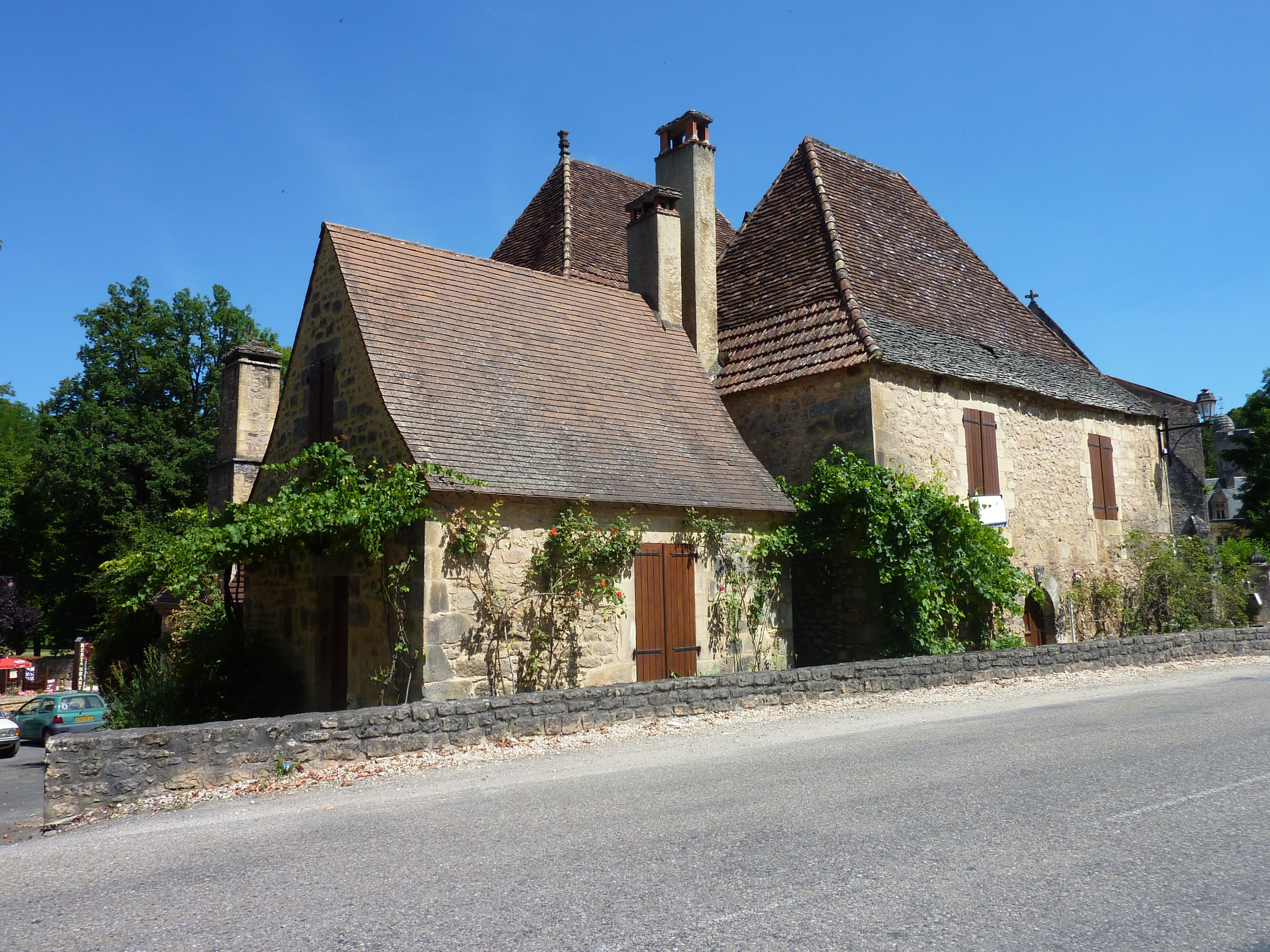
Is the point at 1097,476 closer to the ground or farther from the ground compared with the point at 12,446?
closer to the ground

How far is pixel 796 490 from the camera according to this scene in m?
13.4

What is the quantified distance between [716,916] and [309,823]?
3151 millimetres

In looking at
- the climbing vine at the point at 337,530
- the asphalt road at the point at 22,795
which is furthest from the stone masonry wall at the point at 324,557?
the asphalt road at the point at 22,795

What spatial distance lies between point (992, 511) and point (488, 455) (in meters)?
8.56

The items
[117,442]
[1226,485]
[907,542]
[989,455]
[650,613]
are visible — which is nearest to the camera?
[650,613]

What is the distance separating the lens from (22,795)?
11.6 meters

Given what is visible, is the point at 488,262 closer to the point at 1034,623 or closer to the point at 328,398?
the point at 328,398

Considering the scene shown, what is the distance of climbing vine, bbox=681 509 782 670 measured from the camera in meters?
12.0

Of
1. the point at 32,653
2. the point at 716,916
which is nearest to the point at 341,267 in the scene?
the point at 716,916

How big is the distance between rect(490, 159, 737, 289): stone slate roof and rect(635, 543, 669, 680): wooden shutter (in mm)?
7419

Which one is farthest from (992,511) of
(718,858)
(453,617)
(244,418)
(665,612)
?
(244,418)

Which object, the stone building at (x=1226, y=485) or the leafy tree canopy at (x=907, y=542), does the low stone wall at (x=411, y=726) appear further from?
the stone building at (x=1226, y=485)

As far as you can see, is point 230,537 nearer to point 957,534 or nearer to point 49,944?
point 49,944

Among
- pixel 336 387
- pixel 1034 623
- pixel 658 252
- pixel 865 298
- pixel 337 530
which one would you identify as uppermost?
pixel 658 252
